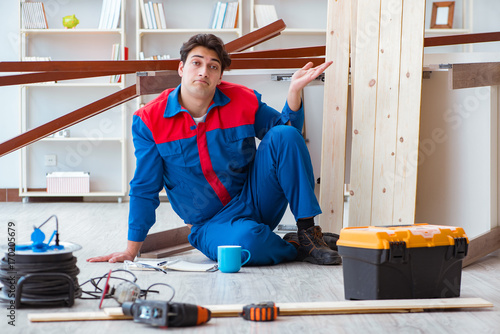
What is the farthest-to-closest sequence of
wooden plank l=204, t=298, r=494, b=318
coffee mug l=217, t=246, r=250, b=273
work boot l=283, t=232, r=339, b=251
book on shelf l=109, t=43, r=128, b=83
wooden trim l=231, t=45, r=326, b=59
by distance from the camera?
book on shelf l=109, t=43, r=128, b=83
wooden trim l=231, t=45, r=326, b=59
work boot l=283, t=232, r=339, b=251
coffee mug l=217, t=246, r=250, b=273
wooden plank l=204, t=298, r=494, b=318

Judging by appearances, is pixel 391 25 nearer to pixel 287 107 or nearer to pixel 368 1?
pixel 368 1

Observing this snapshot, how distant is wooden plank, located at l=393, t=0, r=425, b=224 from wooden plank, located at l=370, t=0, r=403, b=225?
0.08 ft

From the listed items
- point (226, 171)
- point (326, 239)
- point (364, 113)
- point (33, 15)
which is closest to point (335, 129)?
point (364, 113)

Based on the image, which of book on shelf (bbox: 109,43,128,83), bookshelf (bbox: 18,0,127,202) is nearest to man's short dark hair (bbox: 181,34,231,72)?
book on shelf (bbox: 109,43,128,83)

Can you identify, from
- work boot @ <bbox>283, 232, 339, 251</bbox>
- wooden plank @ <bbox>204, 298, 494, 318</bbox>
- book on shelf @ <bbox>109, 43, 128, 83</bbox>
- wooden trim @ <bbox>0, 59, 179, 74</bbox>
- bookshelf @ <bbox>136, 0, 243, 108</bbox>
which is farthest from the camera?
bookshelf @ <bbox>136, 0, 243, 108</bbox>

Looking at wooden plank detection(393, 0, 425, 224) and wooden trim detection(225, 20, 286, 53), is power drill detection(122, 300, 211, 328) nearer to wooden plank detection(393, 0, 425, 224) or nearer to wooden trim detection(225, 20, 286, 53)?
wooden plank detection(393, 0, 425, 224)

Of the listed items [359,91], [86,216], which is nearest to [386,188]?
[359,91]

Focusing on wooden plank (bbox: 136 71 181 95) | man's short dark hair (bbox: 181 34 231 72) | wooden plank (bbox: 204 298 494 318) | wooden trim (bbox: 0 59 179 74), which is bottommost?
wooden plank (bbox: 204 298 494 318)

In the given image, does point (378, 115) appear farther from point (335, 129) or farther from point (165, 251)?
point (165, 251)

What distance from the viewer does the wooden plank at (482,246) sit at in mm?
2562

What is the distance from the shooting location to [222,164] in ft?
8.71

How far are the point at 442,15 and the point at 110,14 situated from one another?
3.15 meters

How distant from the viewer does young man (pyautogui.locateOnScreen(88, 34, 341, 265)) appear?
2.56 metres

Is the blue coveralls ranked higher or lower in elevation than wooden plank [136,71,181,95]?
lower
